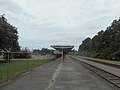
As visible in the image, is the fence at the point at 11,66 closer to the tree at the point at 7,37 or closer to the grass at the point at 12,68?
the grass at the point at 12,68

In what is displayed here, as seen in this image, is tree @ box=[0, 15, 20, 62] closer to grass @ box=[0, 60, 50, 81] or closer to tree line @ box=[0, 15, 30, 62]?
tree line @ box=[0, 15, 30, 62]

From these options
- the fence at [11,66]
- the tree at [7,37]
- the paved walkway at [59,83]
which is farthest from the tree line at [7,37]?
the paved walkway at [59,83]

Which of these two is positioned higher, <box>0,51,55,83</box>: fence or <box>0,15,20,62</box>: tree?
<box>0,15,20,62</box>: tree

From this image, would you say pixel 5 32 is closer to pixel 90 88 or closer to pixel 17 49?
pixel 17 49

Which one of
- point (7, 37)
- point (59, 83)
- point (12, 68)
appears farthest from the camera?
point (7, 37)

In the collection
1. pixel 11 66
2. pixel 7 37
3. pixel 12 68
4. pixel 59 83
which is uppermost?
pixel 7 37

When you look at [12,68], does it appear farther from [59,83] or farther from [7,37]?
[7,37]

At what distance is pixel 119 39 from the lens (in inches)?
2859

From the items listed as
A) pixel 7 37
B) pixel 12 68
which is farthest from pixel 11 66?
pixel 7 37

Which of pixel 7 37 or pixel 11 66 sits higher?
pixel 7 37

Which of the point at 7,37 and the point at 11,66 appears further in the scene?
the point at 7,37

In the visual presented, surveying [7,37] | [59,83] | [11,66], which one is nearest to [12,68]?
[11,66]

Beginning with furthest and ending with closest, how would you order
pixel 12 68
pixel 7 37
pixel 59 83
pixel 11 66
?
pixel 7 37 < pixel 11 66 < pixel 12 68 < pixel 59 83

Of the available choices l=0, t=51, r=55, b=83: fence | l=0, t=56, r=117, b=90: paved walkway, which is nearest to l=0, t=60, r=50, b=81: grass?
l=0, t=51, r=55, b=83: fence
